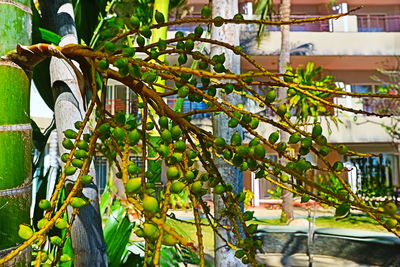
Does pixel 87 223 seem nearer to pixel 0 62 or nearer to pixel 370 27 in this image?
pixel 0 62

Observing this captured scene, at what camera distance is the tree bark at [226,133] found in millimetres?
1285

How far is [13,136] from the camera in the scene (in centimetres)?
60

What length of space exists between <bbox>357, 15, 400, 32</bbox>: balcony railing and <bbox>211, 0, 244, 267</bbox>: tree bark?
46.6ft

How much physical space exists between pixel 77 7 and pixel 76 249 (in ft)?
3.55

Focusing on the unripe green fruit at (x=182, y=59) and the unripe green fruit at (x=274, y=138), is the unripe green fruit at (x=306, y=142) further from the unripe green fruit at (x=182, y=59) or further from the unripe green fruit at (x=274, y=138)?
the unripe green fruit at (x=182, y=59)

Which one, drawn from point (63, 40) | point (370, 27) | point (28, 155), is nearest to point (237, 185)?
point (63, 40)

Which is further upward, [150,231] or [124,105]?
[124,105]

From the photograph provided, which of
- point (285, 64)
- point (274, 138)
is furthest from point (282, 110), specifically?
point (285, 64)

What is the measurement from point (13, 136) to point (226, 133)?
0.81 m

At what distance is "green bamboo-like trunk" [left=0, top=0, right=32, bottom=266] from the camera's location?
1.91 feet

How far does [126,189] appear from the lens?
0.36 m

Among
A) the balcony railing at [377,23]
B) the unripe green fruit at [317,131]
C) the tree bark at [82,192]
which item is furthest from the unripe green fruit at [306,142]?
the balcony railing at [377,23]

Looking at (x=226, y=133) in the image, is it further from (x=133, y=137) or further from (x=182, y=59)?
(x=133, y=137)

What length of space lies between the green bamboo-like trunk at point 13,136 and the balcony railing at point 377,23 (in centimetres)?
1516
